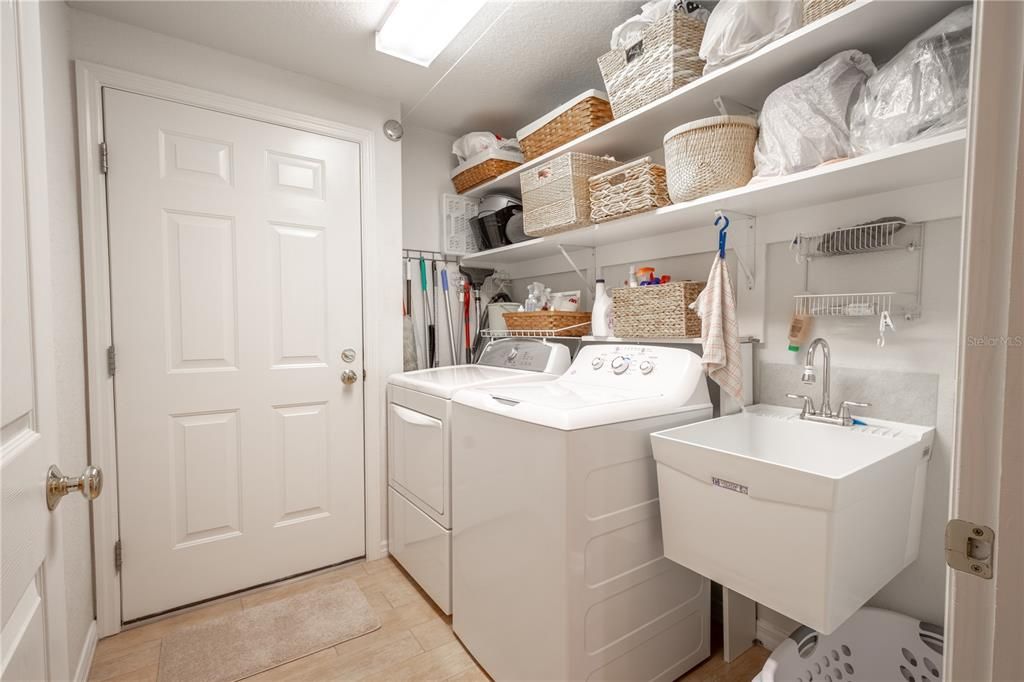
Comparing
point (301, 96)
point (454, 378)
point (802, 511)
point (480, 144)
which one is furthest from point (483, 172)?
point (802, 511)

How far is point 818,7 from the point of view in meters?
1.14

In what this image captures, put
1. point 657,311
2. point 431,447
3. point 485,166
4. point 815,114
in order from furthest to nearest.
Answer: point 485,166
point 431,447
point 657,311
point 815,114

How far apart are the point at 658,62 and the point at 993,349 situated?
4.59ft

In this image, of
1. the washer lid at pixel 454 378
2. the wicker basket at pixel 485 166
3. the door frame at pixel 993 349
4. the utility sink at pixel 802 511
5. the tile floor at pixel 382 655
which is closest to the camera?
the door frame at pixel 993 349

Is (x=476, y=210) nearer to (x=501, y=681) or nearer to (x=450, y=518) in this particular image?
(x=450, y=518)

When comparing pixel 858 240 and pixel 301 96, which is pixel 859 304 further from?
pixel 301 96

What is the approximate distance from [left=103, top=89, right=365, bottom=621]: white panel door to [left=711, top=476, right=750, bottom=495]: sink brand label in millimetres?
1724

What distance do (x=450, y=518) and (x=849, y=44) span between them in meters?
1.90

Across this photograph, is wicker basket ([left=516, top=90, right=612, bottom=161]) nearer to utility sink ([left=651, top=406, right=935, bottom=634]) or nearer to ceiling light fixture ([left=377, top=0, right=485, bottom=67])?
ceiling light fixture ([left=377, top=0, right=485, bottom=67])

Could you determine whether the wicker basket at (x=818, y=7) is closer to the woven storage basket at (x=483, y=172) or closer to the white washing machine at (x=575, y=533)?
the white washing machine at (x=575, y=533)

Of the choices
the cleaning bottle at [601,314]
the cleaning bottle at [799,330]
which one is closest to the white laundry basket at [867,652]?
the cleaning bottle at [799,330]

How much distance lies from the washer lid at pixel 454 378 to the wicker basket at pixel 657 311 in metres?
0.42

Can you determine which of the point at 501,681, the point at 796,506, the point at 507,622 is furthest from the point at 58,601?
the point at 796,506

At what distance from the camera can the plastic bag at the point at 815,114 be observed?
1.20m
